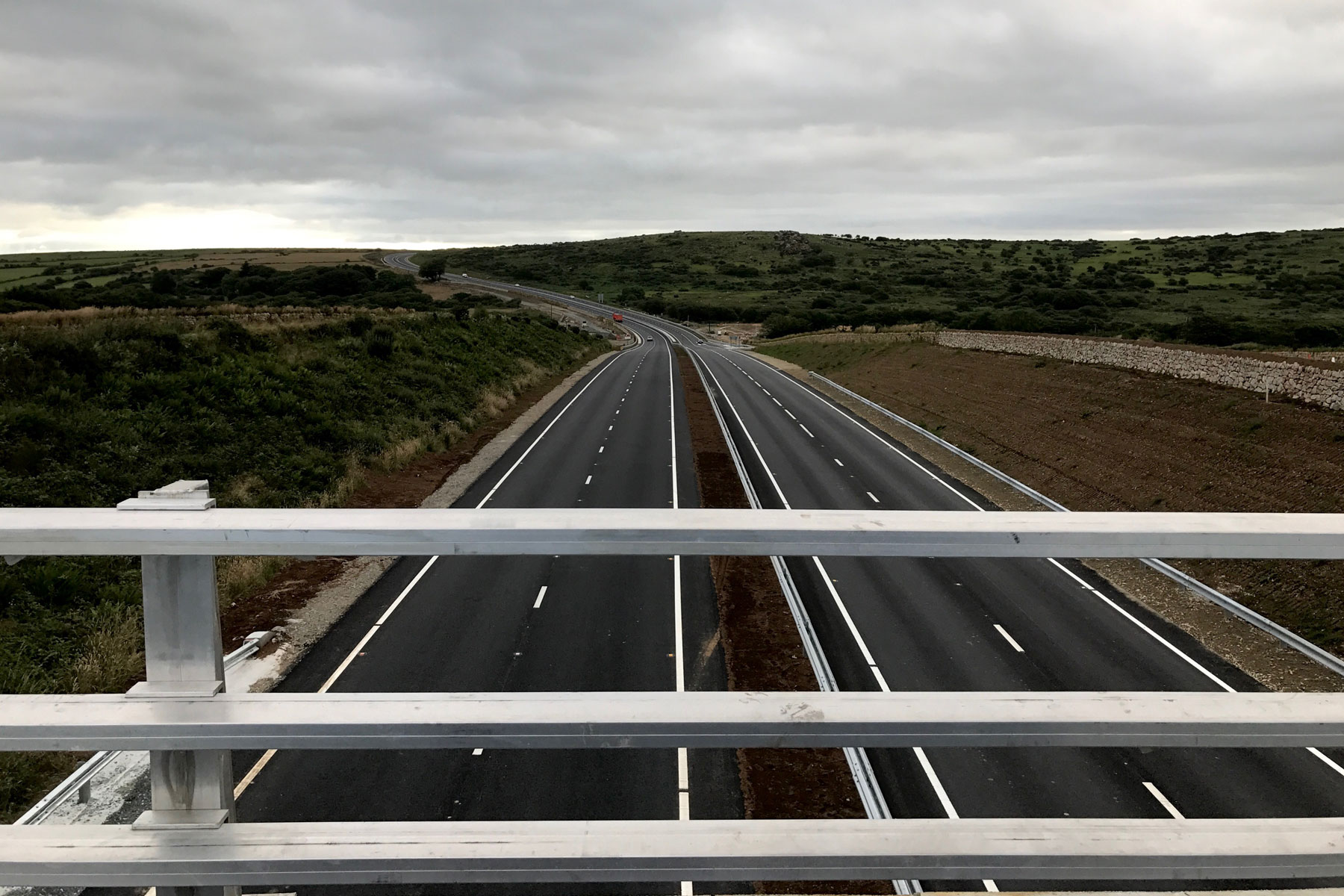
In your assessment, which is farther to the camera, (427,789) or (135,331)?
(135,331)

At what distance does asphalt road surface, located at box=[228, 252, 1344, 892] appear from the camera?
11.7 metres

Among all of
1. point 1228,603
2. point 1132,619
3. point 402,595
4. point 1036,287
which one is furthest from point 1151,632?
point 1036,287

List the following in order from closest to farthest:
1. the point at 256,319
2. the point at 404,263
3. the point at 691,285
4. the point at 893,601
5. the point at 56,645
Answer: the point at 56,645, the point at 893,601, the point at 256,319, the point at 691,285, the point at 404,263

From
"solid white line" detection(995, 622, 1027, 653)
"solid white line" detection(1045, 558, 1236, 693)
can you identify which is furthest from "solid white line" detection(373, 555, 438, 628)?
"solid white line" detection(1045, 558, 1236, 693)

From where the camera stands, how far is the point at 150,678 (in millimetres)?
1802

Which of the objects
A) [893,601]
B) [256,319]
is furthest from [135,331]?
[893,601]

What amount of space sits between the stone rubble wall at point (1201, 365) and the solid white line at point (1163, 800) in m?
22.0

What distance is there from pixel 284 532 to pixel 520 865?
92 centimetres

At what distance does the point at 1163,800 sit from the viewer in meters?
12.3

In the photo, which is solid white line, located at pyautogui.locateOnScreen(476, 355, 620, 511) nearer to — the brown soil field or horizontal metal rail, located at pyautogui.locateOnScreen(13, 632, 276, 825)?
horizontal metal rail, located at pyautogui.locateOnScreen(13, 632, 276, 825)

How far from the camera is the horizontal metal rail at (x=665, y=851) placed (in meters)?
1.82

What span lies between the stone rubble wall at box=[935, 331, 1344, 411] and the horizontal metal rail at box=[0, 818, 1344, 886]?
33.1 m

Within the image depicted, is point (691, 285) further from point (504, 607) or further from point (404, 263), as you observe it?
point (504, 607)

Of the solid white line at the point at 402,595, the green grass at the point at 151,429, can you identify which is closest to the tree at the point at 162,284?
the green grass at the point at 151,429
